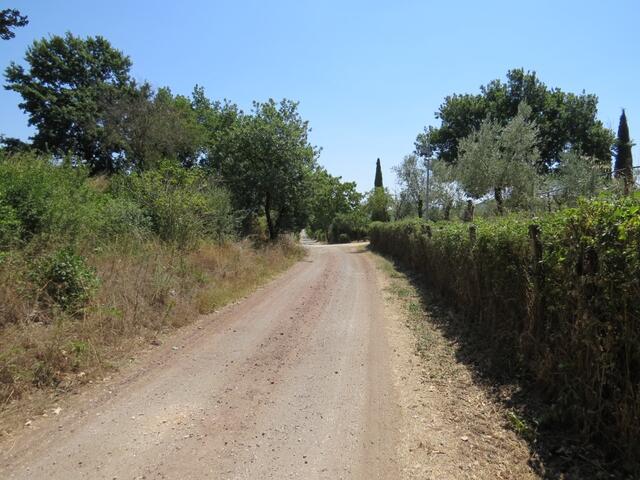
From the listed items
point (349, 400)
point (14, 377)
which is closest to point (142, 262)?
point (14, 377)

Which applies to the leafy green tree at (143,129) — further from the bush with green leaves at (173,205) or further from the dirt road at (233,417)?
the dirt road at (233,417)

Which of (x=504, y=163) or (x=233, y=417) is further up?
(x=504, y=163)

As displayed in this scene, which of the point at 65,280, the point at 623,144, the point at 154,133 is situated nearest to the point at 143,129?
the point at 154,133

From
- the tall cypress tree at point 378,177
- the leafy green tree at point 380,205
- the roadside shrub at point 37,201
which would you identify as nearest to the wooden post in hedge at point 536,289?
the roadside shrub at point 37,201

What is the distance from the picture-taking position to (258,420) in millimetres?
4363

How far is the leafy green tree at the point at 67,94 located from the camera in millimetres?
32094

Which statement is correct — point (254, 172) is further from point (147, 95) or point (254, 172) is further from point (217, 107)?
point (217, 107)

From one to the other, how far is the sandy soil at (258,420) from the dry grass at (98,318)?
480mm

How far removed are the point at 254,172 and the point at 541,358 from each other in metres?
20.5

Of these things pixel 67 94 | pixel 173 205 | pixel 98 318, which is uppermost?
pixel 67 94

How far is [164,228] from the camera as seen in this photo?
12.9 m

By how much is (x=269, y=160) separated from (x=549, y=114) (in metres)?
28.2

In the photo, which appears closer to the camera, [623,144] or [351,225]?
[623,144]

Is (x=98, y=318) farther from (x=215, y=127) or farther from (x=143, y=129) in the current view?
(x=215, y=127)
